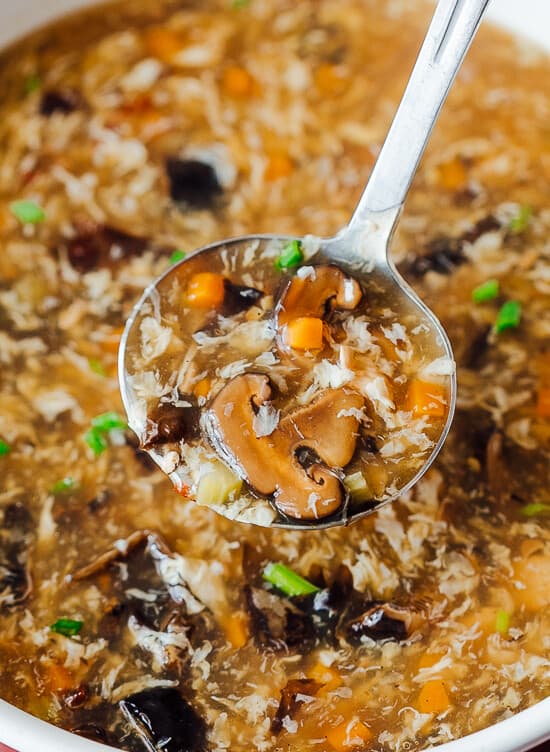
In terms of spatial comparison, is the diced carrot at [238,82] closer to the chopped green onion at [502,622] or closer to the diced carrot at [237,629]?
the diced carrot at [237,629]

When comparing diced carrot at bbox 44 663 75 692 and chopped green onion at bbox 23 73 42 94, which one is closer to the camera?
diced carrot at bbox 44 663 75 692

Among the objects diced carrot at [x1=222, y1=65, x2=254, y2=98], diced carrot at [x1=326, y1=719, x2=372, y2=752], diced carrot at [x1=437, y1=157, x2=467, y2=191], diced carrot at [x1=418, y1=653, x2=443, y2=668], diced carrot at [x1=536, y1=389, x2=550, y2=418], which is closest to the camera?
diced carrot at [x1=326, y1=719, x2=372, y2=752]

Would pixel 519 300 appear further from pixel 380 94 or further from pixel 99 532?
pixel 99 532

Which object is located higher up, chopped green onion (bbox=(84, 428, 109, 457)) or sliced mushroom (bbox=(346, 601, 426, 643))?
sliced mushroom (bbox=(346, 601, 426, 643))

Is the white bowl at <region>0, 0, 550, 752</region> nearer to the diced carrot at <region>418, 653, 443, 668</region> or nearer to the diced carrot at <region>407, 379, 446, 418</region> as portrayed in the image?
the diced carrot at <region>418, 653, 443, 668</region>

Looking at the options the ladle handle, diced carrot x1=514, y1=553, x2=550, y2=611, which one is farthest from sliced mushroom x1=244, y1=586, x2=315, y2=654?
the ladle handle

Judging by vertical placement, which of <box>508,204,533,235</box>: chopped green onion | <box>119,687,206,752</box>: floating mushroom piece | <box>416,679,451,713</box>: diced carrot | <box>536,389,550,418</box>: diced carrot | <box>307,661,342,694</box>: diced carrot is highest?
<box>508,204,533,235</box>: chopped green onion

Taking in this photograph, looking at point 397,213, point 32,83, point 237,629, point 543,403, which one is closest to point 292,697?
point 237,629
